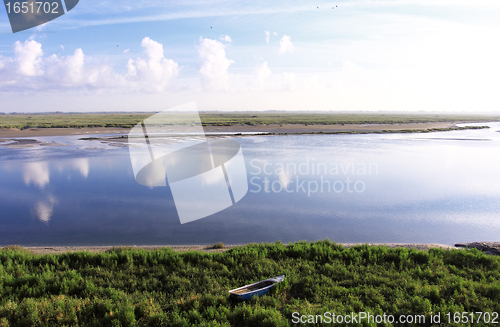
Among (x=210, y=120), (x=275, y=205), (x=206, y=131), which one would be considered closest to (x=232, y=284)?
(x=275, y=205)

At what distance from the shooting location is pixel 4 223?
1021 centimetres

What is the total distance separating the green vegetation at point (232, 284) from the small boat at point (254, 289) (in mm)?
136

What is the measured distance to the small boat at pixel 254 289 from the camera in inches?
209

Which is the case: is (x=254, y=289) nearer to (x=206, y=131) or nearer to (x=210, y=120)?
(x=206, y=131)

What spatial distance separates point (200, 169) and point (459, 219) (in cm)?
1330

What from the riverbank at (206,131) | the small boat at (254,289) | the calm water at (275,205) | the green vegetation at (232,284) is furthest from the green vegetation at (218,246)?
the riverbank at (206,131)

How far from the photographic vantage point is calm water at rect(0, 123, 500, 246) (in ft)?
30.7

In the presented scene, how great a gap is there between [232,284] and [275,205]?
6.26 m

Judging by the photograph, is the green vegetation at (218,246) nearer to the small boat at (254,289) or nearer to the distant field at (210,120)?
the small boat at (254,289)

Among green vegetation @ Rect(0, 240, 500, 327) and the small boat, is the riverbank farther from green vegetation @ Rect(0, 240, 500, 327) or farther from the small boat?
the small boat

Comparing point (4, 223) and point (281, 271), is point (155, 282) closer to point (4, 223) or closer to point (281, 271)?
point (281, 271)

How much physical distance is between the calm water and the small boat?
3196 mm

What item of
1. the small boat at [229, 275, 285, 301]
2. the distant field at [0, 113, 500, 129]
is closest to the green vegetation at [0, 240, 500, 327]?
the small boat at [229, 275, 285, 301]

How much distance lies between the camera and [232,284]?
19.8 ft
